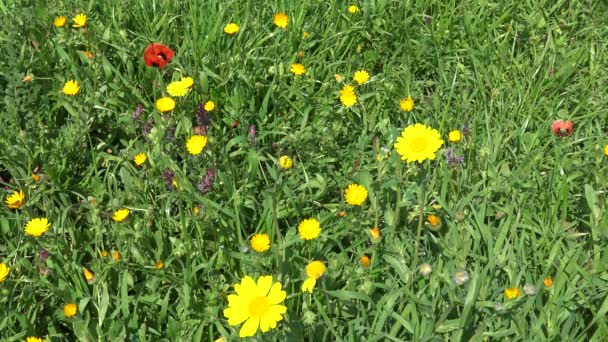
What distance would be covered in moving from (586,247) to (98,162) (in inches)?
65.9

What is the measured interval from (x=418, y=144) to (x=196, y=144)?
0.77 metres

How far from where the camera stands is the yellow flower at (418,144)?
67.1 inches

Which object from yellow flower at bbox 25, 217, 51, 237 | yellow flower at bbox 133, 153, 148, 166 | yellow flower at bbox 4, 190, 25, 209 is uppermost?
yellow flower at bbox 133, 153, 148, 166

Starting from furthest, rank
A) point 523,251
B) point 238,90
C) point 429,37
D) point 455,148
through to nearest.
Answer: point 429,37
point 238,90
point 455,148
point 523,251

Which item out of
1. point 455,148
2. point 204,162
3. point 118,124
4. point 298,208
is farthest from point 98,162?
point 455,148

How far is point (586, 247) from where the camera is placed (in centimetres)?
206

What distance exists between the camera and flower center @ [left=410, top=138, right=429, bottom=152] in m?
1.72

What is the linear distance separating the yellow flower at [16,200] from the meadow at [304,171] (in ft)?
0.06

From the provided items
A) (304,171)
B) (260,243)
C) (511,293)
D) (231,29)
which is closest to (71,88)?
(231,29)

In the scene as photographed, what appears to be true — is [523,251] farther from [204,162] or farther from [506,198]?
[204,162]

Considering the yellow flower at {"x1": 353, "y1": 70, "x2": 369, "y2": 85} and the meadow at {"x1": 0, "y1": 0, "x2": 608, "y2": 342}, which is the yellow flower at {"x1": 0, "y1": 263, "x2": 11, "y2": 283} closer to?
the meadow at {"x1": 0, "y1": 0, "x2": 608, "y2": 342}

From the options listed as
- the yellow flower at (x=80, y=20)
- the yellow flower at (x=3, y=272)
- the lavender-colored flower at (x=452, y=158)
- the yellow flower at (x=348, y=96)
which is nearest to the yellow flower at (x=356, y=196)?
the lavender-colored flower at (x=452, y=158)

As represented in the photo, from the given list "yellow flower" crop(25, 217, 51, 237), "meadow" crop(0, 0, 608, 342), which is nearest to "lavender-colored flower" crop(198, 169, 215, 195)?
"meadow" crop(0, 0, 608, 342)

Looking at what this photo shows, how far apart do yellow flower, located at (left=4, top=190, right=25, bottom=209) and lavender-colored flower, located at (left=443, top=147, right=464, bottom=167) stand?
1.36 metres
